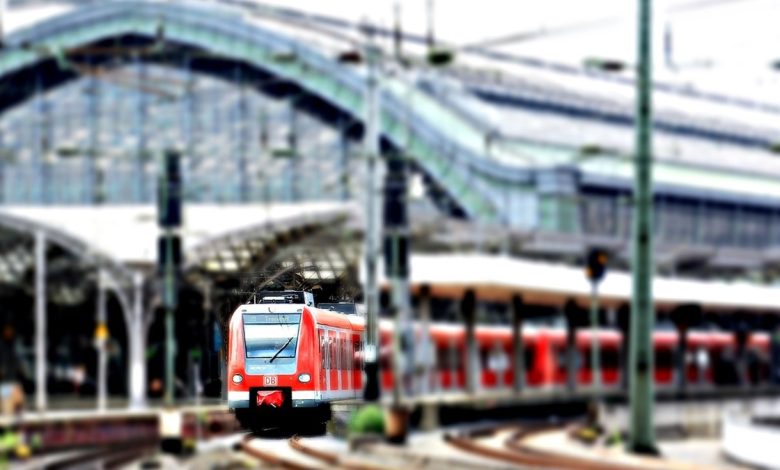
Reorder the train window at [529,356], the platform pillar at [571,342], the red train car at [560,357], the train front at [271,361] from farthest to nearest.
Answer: the train window at [529,356] → the red train car at [560,357] → the platform pillar at [571,342] → the train front at [271,361]

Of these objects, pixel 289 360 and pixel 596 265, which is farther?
pixel 596 265

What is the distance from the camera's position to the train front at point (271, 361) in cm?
283

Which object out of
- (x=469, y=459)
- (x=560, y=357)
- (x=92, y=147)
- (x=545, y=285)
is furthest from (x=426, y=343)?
(x=92, y=147)

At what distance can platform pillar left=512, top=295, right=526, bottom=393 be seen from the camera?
61.3m

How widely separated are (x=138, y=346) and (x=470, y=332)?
3180 centimetres

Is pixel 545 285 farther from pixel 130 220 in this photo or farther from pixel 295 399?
pixel 295 399

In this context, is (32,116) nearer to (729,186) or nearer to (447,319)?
(729,186)

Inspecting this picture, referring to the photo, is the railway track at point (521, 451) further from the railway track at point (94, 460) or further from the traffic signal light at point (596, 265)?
the railway track at point (94, 460)

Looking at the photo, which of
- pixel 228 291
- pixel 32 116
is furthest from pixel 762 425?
pixel 32 116

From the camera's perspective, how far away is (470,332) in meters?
59.8

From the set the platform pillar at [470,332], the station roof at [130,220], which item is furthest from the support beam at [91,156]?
the platform pillar at [470,332]

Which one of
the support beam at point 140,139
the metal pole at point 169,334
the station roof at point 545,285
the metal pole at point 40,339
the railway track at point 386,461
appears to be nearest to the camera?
the metal pole at point 169,334

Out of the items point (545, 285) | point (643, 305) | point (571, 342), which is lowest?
point (571, 342)

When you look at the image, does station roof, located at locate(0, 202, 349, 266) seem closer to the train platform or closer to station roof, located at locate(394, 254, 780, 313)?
station roof, located at locate(394, 254, 780, 313)
